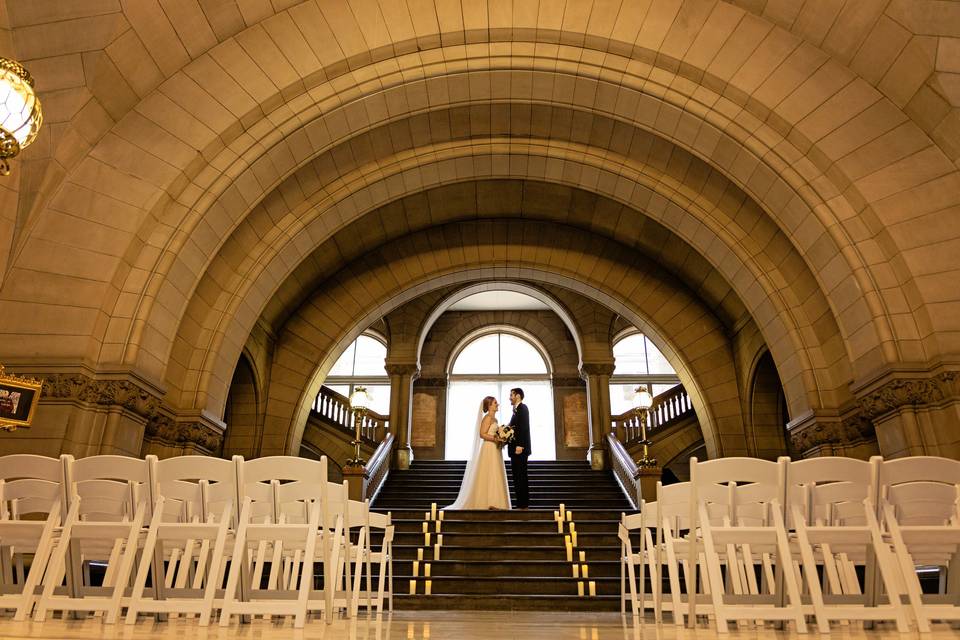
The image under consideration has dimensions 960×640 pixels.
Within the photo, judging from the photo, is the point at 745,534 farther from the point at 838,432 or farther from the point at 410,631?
the point at 838,432

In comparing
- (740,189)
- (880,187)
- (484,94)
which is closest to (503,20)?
(484,94)

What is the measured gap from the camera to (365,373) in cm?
1988

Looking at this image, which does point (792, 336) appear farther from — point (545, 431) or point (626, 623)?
point (545, 431)

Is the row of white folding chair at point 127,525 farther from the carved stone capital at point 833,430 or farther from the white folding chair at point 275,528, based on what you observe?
the carved stone capital at point 833,430

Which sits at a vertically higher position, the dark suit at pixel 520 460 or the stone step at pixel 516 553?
the dark suit at pixel 520 460

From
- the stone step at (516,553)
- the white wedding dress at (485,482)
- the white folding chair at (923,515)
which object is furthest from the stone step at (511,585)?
the white folding chair at (923,515)

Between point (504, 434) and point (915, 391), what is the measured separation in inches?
204

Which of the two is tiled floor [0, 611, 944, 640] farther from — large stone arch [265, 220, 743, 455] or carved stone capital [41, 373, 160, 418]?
large stone arch [265, 220, 743, 455]

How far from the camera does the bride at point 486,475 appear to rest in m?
9.94

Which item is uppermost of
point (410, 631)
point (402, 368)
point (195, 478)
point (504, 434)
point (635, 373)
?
point (635, 373)

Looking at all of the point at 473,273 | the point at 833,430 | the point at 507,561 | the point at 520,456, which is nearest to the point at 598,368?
the point at 473,273

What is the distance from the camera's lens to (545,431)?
18641 mm

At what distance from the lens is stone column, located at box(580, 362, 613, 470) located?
46.8 ft

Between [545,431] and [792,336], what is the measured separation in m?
10.9
